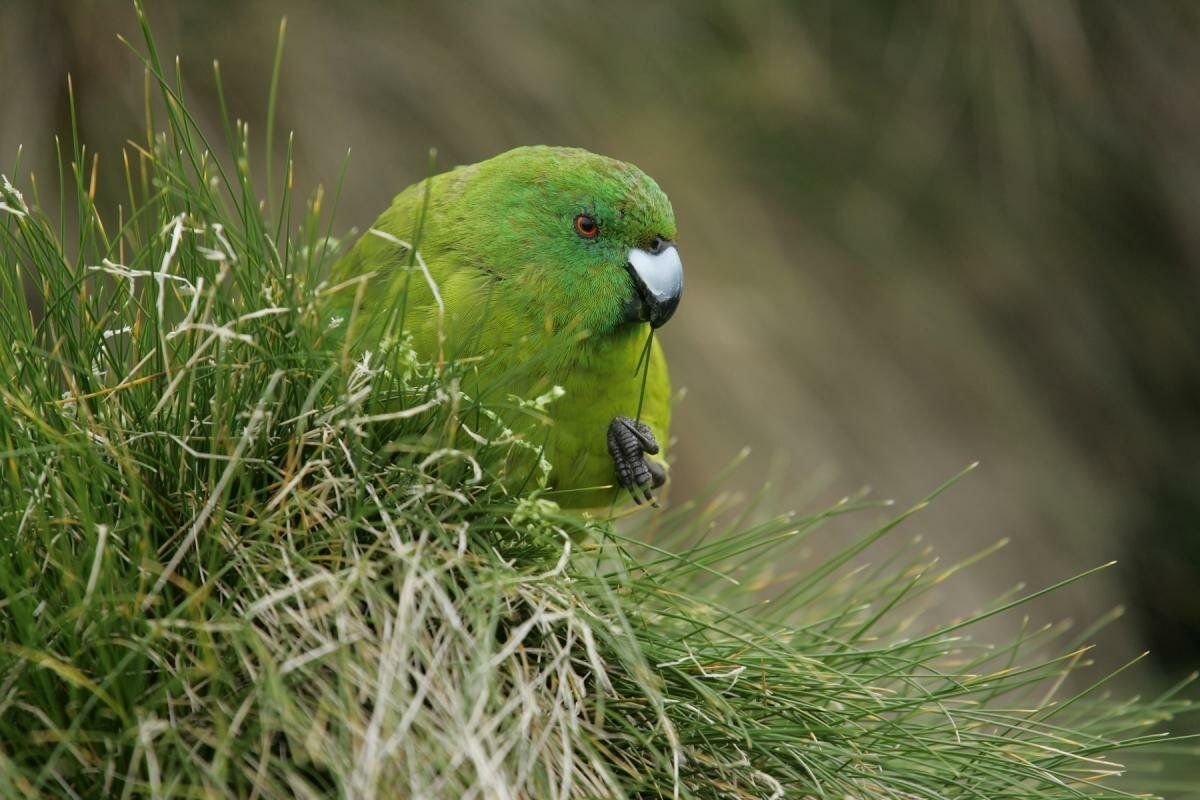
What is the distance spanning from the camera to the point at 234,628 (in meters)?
0.98

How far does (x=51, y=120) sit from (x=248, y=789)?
1.58 metres

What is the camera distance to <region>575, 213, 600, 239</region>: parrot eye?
181cm

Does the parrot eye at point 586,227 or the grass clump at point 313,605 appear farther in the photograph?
the parrot eye at point 586,227

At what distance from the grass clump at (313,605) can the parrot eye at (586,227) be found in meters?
0.58

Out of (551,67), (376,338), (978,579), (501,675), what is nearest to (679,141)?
(551,67)

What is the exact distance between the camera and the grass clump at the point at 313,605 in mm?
971

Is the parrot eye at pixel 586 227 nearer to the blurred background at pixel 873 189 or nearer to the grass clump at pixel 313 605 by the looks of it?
the grass clump at pixel 313 605

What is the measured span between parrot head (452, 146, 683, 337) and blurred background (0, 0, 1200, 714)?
711 mm

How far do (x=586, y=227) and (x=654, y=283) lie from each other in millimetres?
145

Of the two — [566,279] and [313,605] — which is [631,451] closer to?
[566,279]

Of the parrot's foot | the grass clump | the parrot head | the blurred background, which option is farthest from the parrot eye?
the blurred background

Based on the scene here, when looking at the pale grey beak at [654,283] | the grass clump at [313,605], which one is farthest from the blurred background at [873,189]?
the grass clump at [313,605]

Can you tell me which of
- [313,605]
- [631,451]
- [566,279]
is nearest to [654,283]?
[566,279]

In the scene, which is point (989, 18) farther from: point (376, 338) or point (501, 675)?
point (501, 675)
